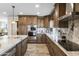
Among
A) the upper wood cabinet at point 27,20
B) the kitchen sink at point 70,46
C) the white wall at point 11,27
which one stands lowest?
the kitchen sink at point 70,46

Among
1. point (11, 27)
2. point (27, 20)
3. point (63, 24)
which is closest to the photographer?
point (63, 24)

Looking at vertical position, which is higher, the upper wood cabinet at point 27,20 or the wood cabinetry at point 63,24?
the upper wood cabinet at point 27,20

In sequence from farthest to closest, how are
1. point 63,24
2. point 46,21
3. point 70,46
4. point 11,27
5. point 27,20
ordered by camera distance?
point 46,21, point 27,20, point 11,27, point 63,24, point 70,46

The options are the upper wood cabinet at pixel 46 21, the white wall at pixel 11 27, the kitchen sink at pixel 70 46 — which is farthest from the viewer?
the upper wood cabinet at pixel 46 21

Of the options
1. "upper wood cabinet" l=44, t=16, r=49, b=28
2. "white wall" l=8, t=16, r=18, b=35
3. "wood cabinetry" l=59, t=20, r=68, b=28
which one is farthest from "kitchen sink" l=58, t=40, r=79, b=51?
"upper wood cabinet" l=44, t=16, r=49, b=28

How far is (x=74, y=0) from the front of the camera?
4.24 ft

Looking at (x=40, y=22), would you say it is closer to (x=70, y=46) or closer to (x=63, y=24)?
(x=63, y=24)

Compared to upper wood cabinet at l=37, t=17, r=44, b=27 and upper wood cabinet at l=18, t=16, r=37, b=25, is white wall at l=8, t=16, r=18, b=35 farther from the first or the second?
upper wood cabinet at l=37, t=17, r=44, b=27

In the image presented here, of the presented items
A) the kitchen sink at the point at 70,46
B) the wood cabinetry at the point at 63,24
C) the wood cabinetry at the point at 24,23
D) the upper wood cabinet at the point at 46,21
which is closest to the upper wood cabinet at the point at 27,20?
the wood cabinetry at the point at 24,23

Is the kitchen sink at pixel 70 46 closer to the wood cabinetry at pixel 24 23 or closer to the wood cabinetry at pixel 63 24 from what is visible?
the wood cabinetry at pixel 63 24

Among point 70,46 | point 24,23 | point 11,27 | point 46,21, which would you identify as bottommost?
point 70,46

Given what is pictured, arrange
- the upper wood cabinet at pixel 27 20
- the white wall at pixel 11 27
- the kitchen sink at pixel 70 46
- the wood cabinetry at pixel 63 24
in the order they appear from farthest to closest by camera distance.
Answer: the upper wood cabinet at pixel 27 20 → the white wall at pixel 11 27 → the wood cabinetry at pixel 63 24 → the kitchen sink at pixel 70 46

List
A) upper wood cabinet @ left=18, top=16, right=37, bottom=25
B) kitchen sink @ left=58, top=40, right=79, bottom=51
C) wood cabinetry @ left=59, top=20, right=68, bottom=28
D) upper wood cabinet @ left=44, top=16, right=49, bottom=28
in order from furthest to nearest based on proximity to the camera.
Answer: upper wood cabinet @ left=44, top=16, right=49, bottom=28, upper wood cabinet @ left=18, top=16, right=37, bottom=25, wood cabinetry @ left=59, top=20, right=68, bottom=28, kitchen sink @ left=58, top=40, right=79, bottom=51

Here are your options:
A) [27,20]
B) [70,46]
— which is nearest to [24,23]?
[27,20]
